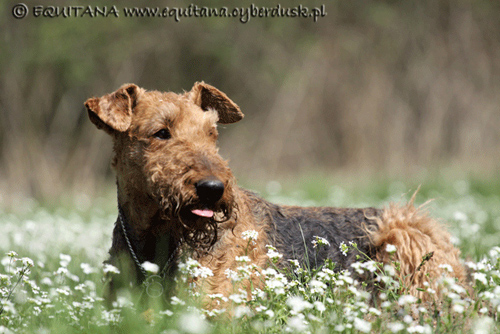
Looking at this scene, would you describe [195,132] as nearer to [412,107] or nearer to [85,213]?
[85,213]

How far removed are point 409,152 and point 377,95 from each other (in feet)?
5.18

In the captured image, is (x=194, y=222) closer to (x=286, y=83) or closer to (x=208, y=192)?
(x=208, y=192)

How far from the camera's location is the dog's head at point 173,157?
3035 millimetres

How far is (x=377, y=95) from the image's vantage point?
39.7ft

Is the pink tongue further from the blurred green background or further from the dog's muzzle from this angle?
the blurred green background

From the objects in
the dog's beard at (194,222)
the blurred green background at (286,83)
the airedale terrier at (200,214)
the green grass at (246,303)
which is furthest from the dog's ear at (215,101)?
the blurred green background at (286,83)

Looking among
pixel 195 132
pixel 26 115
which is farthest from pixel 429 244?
pixel 26 115

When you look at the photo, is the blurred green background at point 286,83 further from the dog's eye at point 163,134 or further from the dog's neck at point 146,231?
the dog's eye at point 163,134

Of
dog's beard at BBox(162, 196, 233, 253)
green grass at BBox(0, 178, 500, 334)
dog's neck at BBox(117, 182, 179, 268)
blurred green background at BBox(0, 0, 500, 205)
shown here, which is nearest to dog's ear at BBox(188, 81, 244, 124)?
dog's neck at BBox(117, 182, 179, 268)

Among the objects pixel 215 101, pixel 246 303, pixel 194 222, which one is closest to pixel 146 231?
pixel 194 222

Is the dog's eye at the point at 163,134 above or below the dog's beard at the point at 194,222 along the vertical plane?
above

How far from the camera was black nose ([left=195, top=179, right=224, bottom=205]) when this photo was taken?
2.96 metres

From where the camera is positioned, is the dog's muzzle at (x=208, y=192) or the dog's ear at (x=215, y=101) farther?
the dog's ear at (x=215, y=101)

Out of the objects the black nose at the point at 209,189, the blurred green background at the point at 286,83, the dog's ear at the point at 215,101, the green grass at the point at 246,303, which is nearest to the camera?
the green grass at the point at 246,303
